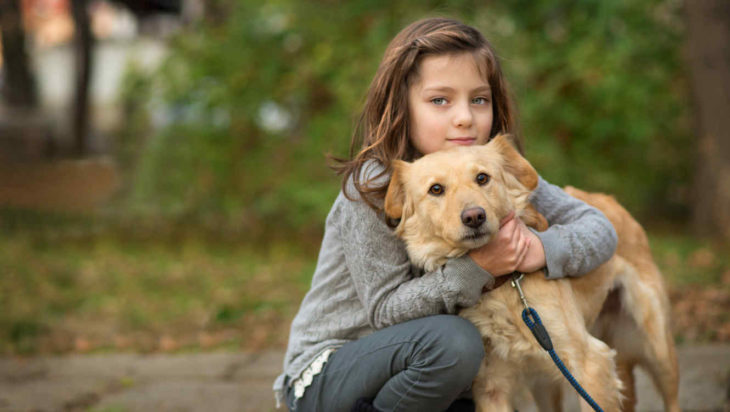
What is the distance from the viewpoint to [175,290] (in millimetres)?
7086

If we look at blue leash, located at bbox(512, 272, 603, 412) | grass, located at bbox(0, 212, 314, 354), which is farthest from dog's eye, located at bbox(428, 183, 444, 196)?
grass, located at bbox(0, 212, 314, 354)

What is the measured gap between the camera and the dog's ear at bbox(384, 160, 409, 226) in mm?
2492

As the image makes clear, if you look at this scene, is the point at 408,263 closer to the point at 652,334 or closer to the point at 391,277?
the point at 391,277

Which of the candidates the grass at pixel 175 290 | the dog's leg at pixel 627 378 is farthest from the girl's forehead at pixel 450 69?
the grass at pixel 175 290

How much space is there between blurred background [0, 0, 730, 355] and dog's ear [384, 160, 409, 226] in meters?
2.93

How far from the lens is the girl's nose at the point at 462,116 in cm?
254

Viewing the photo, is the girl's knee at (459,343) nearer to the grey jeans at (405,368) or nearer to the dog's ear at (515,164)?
the grey jeans at (405,368)

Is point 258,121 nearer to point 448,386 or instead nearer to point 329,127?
point 329,127

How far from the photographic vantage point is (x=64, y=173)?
47.1 feet

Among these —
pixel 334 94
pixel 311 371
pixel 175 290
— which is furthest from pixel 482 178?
pixel 334 94

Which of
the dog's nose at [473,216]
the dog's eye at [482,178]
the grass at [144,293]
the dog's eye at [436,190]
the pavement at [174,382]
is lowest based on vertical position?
the grass at [144,293]

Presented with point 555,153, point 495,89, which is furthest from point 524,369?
point 555,153

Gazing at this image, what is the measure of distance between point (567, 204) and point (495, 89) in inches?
21.1

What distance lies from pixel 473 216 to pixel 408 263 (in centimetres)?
43
